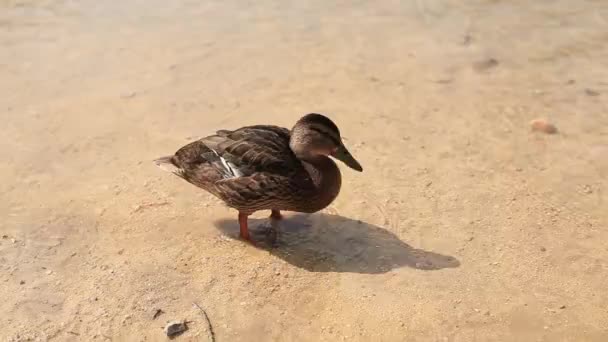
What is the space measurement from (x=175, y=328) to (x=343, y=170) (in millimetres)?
2280

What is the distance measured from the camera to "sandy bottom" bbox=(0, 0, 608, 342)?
4.55 meters

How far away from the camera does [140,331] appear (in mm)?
4371

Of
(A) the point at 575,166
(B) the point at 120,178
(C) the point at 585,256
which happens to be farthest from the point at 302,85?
(C) the point at 585,256

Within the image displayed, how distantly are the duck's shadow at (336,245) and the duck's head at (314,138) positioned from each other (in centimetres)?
64

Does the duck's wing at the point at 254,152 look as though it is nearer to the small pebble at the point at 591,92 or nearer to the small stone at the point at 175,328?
the small stone at the point at 175,328

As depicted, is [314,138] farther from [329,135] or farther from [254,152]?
[254,152]

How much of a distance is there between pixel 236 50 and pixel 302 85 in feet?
3.99

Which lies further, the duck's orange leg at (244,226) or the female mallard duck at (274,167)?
the duck's orange leg at (244,226)

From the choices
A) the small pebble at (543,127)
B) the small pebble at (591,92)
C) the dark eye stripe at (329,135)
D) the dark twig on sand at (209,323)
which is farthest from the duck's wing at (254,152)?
the small pebble at (591,92)

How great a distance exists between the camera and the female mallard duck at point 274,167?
4912 millimetres

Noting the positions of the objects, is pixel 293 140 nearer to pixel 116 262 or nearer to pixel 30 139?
pixel 116 262

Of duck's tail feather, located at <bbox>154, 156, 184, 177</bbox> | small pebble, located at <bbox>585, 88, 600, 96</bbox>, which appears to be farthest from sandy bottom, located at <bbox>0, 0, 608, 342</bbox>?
duck's tail feather, located at <bbox>154, 156, 184, 177</bbox>

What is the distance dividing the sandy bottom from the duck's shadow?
2 cm

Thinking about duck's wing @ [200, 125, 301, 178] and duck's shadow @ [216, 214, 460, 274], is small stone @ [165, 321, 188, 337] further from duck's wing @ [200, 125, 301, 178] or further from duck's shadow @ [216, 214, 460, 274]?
duck's wing @ [200, 125, 301, 178]
